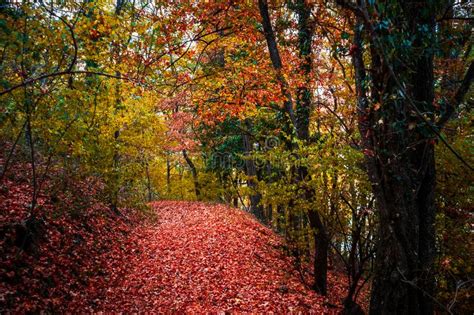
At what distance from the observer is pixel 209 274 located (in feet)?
27.9

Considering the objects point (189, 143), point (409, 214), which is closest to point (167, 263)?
point (409, 214)

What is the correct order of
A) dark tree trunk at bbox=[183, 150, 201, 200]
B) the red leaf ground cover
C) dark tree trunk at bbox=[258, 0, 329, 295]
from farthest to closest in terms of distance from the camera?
1. dark tree trunk at bbox=[183, 150, 201, 200]
2. dark tree trunk at bbox=[258, 0, 329, 295]
3. the red leaf ground cover

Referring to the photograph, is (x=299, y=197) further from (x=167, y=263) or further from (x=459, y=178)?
(x=167, y=263)

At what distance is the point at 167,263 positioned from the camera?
921 centimetres

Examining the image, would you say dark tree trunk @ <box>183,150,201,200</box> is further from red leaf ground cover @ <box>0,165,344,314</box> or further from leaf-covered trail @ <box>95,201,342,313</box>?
red leaf ground cover @ <box>0,165,344,314</box>

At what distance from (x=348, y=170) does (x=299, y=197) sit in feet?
4.90

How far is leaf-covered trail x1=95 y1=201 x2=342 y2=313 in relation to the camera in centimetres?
710

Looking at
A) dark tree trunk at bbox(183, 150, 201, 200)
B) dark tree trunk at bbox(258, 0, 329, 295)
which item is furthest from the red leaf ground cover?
dark tree trunk at bbox(183, 150, 201, 200)

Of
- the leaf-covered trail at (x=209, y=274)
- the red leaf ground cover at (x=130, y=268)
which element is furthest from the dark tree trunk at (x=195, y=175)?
the red leaf ground cover at (x=130, y=268)

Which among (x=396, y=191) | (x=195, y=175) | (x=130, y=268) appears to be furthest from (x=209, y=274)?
(x=195, y=175)

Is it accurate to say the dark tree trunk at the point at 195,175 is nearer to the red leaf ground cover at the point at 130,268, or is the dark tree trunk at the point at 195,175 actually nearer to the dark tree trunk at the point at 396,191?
the red leaf ground cover at the point at 130,268

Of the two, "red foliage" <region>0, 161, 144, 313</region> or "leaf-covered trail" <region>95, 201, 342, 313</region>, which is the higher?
"red foliage" <region>0, 161, 144, 313</region>

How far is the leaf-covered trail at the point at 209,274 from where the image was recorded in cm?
710

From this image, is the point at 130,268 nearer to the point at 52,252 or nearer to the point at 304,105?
the point at 52,252
